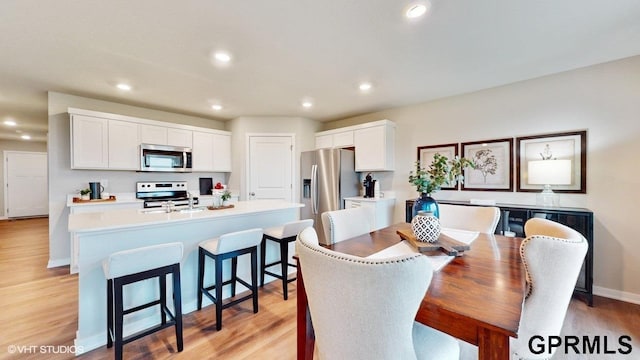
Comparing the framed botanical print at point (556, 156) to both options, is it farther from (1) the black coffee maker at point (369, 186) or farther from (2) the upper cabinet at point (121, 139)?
(2) the upper cabinet at point (121, 139)

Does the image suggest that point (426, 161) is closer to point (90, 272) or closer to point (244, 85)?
point (244, 85)

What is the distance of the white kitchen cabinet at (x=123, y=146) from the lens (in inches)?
143

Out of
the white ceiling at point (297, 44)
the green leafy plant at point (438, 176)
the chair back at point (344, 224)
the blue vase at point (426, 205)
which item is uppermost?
the white ceiling at point (297, 44)

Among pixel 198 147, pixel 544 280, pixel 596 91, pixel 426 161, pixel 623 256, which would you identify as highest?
pixel 596 91

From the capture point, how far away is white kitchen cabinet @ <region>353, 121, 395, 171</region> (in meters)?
3.98

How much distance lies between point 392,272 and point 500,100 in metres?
3.48

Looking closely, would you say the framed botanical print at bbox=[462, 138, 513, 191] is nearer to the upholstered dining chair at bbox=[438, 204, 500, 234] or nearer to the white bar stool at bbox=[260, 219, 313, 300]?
the upholstered dining chair at bbox=[438, 204, 500, 234]

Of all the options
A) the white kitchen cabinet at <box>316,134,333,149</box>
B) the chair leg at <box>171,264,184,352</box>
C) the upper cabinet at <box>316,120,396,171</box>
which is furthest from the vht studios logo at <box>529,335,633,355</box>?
the white kitchen cabinet at <box>316,134,333,149</box>

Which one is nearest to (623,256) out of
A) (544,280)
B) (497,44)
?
(497,44)

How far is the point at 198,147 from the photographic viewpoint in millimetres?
4508

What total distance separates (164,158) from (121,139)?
598 mm

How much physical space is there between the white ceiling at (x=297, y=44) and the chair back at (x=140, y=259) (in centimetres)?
164

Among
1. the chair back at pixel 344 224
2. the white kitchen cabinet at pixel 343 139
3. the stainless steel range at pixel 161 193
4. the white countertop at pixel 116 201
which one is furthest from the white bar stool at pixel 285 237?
the white countertop at pixel 116 201

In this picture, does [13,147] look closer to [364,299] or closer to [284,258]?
[284,258]
